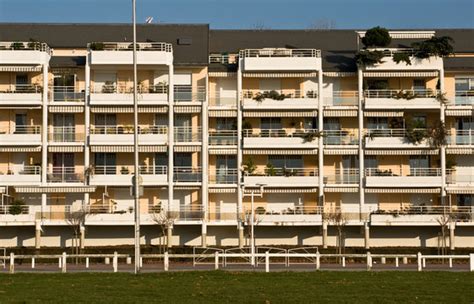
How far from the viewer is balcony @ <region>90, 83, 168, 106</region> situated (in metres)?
72.4

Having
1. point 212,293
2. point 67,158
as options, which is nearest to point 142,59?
point 67,158

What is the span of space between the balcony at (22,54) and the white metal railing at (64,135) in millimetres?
5298

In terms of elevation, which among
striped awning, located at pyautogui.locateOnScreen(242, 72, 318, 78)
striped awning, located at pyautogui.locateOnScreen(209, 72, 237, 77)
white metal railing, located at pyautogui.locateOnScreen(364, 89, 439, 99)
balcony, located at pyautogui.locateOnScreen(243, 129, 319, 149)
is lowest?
balcony, located at pyautogui.locateOnScreen(243, 129, 319, 149)

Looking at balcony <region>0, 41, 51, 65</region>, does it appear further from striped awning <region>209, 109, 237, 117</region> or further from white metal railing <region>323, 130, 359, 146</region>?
white metal railing <region>323, 130, 359, 146</region>

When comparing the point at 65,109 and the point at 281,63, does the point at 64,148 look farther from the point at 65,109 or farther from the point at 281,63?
the point at 281,63

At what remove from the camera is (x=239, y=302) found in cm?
2819

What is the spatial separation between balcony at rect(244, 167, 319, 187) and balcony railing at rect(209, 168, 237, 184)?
1254mm

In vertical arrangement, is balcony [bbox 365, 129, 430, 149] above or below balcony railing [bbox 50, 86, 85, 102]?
below

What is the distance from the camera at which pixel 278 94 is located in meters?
73.9

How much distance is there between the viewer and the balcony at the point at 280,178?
7306 centimetres

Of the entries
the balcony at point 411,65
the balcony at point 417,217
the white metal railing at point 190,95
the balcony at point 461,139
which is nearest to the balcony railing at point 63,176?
the white metal railing at point 190,95

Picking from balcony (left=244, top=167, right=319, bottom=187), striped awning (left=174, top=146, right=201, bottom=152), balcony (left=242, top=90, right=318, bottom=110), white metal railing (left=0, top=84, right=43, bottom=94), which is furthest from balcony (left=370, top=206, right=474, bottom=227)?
white metal railing (left=0, top=84, right=43, bottom=94)

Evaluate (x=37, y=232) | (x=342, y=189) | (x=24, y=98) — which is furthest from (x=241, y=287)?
(x=24, y=98)

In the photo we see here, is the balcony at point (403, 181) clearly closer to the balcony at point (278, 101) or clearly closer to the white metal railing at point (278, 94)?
the balcony at point (278, 101)
